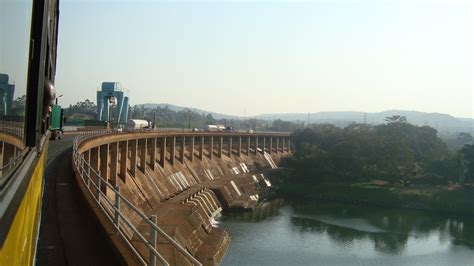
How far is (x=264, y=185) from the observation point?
6519cm

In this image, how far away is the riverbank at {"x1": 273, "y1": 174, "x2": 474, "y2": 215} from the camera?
56.7 meters

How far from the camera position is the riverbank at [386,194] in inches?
2232

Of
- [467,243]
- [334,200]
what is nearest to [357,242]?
[467,243]

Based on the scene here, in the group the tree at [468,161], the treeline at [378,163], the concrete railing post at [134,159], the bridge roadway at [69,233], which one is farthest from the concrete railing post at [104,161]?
the tree at [468,161]

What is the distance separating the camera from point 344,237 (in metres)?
40.5

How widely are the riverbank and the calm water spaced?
3.14m

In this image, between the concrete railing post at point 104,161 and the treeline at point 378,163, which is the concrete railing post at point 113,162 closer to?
the concrete railing post at point 104,161

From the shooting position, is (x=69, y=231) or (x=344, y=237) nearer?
(x=69, y=231)

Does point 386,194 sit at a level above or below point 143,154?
→ below

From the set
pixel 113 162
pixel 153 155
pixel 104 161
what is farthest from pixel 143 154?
pixel 104 161

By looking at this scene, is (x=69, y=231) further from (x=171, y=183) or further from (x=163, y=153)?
(x=163, y=153)

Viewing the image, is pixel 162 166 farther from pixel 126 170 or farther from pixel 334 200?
pixel 334 200

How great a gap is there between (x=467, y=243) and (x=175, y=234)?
28467mm

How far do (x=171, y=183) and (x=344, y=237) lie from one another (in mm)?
17644
